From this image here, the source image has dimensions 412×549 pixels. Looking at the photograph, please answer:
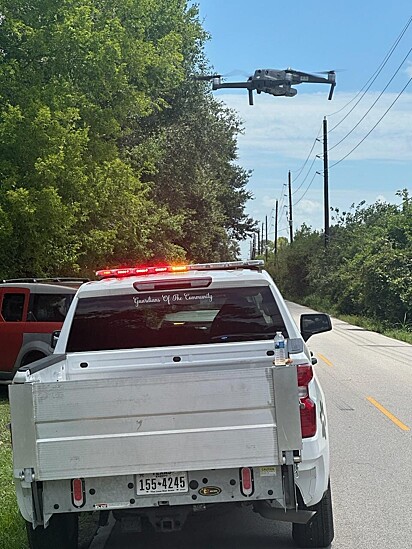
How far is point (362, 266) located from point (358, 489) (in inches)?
1302

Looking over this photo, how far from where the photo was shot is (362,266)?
133 ft

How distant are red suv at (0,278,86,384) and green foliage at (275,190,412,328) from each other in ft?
75.6

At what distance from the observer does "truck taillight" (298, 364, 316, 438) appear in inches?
213

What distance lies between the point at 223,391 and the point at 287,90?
584 inches

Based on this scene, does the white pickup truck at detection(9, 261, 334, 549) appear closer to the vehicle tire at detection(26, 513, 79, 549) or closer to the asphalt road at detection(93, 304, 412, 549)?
the vehicle tire at detection(26, 513, 79, 549)

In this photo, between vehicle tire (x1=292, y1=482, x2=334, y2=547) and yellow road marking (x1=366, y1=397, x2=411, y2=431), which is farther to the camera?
yellow road marking (x1=366, y1=397, x2=411, y2=431)

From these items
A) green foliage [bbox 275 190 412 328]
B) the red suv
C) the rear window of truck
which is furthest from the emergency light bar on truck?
green foliage [bbox 275 190 412 328]

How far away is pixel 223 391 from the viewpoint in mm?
5039

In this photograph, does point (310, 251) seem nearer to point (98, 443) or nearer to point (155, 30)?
point (155, 30)

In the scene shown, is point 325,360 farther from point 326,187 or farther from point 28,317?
point 326,187

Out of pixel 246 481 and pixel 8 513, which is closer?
pixel 246 481

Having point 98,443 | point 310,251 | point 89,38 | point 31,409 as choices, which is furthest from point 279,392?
point 310,251

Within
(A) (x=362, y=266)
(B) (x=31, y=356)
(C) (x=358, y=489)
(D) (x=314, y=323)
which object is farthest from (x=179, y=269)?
(A) (x=362, y=266)

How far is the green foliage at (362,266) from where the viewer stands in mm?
36500
